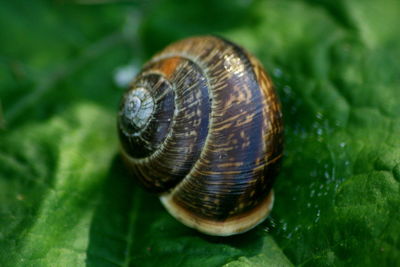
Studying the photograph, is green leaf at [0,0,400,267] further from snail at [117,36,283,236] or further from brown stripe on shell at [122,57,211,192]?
brown stripe on shell at [122,57,211,192]

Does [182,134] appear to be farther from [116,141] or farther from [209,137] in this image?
[116,141]

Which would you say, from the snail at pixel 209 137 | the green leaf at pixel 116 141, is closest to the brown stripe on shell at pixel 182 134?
the snail at pixel 209 137

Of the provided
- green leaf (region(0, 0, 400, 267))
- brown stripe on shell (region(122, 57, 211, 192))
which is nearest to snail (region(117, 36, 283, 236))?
brown stripe on shell (region(122, 57, 211, 192))

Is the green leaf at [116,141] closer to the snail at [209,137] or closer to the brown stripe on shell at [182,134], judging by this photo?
the snail at [209,137]

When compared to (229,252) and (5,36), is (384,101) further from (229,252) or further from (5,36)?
(5,36)

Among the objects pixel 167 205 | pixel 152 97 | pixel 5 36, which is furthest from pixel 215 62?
pixel 5 36
